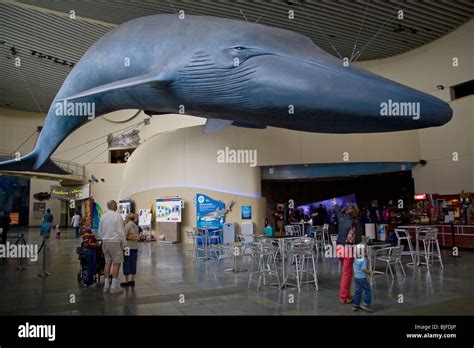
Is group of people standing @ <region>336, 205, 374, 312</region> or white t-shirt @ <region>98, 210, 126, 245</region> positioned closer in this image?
group of people standing @ <region>336, 205, 374, 312</region>

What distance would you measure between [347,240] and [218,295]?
2.31 m

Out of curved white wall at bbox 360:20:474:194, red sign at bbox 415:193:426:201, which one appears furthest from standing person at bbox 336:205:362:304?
red sign at bbox 415:193:426:201

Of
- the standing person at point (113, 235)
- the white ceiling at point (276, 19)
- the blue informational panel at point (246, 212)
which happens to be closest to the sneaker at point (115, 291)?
the standing person at point (113, 235)

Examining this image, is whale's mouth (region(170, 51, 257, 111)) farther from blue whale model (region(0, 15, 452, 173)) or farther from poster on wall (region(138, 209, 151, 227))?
poster on wall (region(138, 209, 151, 227))

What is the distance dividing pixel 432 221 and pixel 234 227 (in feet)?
23.0

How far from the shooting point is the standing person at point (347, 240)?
17.5 feet

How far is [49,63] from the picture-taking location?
59.9ft

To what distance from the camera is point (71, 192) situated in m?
26.9

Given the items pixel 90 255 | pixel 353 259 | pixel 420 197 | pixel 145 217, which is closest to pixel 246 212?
pixel 145 217

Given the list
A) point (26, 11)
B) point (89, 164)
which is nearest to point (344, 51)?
point (26, 11)

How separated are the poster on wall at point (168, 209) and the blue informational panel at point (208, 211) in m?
0.77

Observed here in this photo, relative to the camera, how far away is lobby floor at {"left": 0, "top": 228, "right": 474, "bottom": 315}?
206 inches

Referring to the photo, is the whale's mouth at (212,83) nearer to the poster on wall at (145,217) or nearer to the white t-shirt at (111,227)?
the white t-shirt at (111,227)

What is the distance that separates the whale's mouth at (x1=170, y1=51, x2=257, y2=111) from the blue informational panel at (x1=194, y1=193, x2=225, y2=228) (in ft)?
39.0
